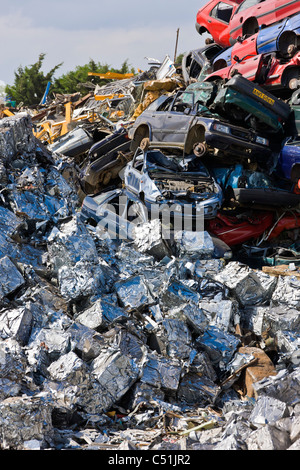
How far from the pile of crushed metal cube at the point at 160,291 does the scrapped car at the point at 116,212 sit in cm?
4

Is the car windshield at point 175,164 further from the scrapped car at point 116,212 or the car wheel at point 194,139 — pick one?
the scrapped car at point 116,212

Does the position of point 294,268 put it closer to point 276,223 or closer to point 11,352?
point 276,223

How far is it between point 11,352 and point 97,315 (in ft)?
3.72

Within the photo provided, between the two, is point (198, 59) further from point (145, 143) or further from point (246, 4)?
point (145, 143)

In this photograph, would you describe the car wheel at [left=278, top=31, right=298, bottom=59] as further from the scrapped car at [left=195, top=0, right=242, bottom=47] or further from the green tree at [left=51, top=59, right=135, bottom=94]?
the green tree at [left=51, top=59, right=135, bottom=94]

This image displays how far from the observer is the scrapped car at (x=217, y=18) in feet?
51.3

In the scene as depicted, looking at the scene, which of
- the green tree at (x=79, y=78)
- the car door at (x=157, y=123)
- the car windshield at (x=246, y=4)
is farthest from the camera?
the green tree at (x=79, y=78)

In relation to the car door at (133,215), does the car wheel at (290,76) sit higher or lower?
higher

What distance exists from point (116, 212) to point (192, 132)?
8.03ft

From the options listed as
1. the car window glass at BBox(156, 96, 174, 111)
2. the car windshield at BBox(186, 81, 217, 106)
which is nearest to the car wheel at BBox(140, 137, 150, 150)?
the car window glass at BBox(156, 96, 174, 111)

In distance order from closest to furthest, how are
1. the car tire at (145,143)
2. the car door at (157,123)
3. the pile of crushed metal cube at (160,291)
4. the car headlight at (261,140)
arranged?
the pile of crushed metal cube at (160,291), the car headlight at (261,140), the car door at (157,123), the car tire at (145,143)

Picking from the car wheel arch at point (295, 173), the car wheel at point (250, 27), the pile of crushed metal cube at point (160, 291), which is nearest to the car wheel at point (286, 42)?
the pile of crushed metal cube at point (160, 291)

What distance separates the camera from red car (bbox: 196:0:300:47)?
1295 centimetres
